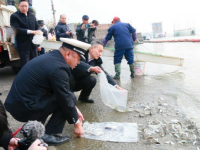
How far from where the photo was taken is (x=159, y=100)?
342cm

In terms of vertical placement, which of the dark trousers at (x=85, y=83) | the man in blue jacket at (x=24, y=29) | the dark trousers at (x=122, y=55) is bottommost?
the dark trousers at (x=85, y=83)

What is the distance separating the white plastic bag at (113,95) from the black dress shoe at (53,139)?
39.2 inches

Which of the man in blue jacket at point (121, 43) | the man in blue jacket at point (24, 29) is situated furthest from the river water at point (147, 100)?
the man in blue jacket at point (24, 29)

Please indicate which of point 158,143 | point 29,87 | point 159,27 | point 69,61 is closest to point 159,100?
point 158,143

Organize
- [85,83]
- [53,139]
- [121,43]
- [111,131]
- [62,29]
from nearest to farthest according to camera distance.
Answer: [53,139]
[111,131]
[85,83]
[121,43]
[62,29]

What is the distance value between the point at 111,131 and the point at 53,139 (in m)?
0.71

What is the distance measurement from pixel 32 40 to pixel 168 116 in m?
3.15

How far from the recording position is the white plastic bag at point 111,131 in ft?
7.32

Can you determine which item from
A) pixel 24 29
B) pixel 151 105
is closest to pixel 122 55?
pixel 151 105

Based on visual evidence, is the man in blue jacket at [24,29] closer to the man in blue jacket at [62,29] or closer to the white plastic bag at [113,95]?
the man in blue jacket at [62,29]

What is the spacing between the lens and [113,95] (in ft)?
9.52

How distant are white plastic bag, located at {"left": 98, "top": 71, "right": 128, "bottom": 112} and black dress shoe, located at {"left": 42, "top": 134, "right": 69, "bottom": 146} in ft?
3.27

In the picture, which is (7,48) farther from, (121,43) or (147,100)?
(147,100)

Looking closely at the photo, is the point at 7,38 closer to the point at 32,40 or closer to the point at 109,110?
the point at 32,40
